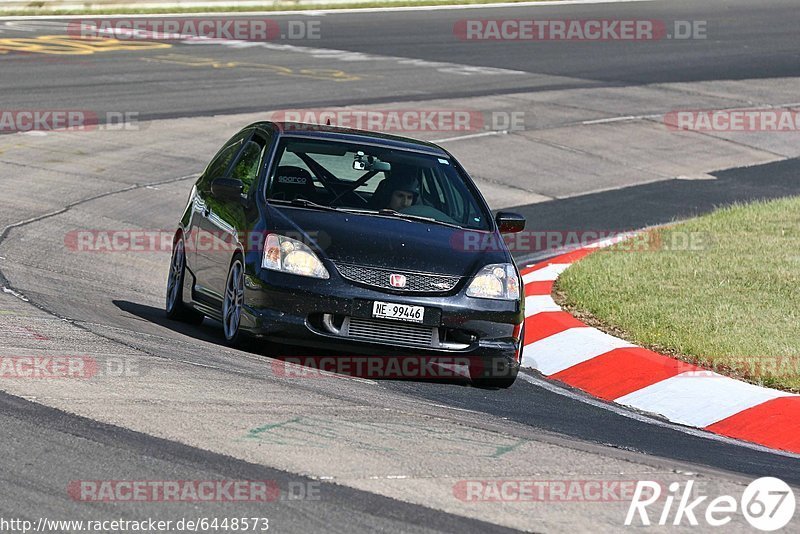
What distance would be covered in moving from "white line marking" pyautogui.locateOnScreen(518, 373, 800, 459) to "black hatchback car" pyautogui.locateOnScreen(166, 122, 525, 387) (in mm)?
407

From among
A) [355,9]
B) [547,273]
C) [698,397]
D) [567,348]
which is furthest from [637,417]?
[355,9]

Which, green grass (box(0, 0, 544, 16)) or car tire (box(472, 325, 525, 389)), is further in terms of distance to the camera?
green grass (box(0, 0, 544, 16))

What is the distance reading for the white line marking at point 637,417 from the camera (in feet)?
26.5

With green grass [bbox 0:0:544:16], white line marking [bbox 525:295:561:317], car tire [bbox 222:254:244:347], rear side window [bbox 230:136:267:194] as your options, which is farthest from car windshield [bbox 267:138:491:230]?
green grass [bbox 0:0:544:16]

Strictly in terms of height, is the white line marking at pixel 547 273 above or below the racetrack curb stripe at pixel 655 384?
below

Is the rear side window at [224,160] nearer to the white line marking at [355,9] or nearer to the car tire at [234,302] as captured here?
the car tire at [234,302]

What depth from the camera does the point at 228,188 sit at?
9.74 m

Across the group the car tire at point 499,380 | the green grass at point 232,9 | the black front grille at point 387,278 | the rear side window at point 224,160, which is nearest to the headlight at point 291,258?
the black front grille at point 387,278

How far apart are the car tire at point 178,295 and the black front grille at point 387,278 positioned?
2.06 meters

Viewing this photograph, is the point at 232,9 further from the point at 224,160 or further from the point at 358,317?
the point at 358,317

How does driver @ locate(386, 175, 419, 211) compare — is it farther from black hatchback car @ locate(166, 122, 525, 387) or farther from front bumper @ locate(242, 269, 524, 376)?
front bumper @ locate(242, 269, 524, 376)

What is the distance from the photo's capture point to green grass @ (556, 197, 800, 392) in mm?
9641

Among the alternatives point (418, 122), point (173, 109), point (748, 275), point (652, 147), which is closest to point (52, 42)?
point (173, 109)

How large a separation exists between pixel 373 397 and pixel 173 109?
14.2 m
